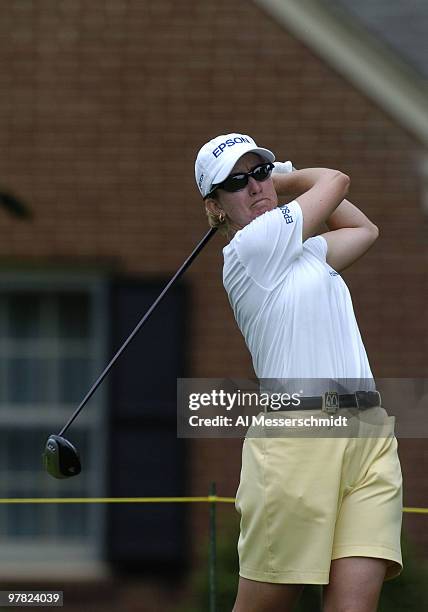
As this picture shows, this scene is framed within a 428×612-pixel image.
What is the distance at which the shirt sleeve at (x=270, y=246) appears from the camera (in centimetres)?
368

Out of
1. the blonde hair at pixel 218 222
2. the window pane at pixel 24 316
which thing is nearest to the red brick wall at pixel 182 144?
the window pane at pixel 24 316

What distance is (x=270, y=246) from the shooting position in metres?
3.68

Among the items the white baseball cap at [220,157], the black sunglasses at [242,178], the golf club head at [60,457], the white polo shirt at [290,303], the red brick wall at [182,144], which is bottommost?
the golf club head at [60,457]

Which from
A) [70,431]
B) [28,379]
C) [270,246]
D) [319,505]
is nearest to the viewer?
[319,505]

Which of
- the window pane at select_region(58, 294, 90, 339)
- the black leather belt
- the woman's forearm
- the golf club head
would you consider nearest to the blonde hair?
the woman's forearm

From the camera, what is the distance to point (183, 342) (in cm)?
823

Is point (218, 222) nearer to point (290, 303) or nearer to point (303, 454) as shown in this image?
point (290, 303)

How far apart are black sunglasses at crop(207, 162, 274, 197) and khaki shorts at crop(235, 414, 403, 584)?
631 millimetres

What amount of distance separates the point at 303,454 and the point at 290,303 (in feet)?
1.17

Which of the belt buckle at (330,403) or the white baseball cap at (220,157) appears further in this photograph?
the white baseball cap at (220,157)

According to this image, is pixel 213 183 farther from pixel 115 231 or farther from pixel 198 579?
pixel 115 231

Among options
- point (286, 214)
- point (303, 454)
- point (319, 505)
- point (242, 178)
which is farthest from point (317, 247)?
point (319, 505)

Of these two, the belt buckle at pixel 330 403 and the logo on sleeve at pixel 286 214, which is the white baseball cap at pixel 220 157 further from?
the belt buckle at pixel 330 403

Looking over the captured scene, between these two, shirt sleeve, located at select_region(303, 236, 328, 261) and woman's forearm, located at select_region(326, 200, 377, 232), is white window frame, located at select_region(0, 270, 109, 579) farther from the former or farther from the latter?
shirt sleeve, located at select_region(303, 236, 328, 261)
